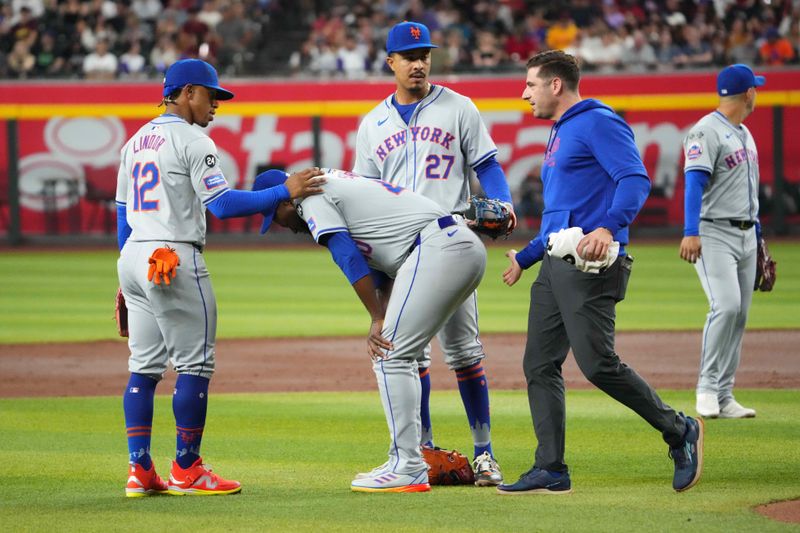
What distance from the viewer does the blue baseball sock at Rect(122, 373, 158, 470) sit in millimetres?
5957

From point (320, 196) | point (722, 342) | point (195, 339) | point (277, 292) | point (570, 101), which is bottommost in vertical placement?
point (277, 292)

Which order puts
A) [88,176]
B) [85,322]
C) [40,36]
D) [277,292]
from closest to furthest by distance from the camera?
1. [85,322]
2. [277,292]
3. [88,176]
4. [40,36]

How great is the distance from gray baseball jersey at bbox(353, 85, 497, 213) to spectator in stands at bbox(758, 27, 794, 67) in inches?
714

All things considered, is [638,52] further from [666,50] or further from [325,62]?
[325,62]

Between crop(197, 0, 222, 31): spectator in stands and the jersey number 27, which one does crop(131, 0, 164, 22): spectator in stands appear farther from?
the jersey number 27

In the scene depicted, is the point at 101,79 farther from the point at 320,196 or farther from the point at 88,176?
the point at 320,196

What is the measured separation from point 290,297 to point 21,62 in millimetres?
11075

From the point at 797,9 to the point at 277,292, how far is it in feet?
42.6

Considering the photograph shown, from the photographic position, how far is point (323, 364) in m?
11.4

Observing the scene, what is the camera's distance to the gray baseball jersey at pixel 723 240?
809cm

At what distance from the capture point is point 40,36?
2548 cm

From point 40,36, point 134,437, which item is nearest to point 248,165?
point 40,36

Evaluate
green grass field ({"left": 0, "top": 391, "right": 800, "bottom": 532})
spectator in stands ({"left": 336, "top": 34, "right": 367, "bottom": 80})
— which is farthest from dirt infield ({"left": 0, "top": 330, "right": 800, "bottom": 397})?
spectator in stands ({"left": 336, "top": 34, "right": 367, "bottom": 80})

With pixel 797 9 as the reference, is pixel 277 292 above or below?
below
